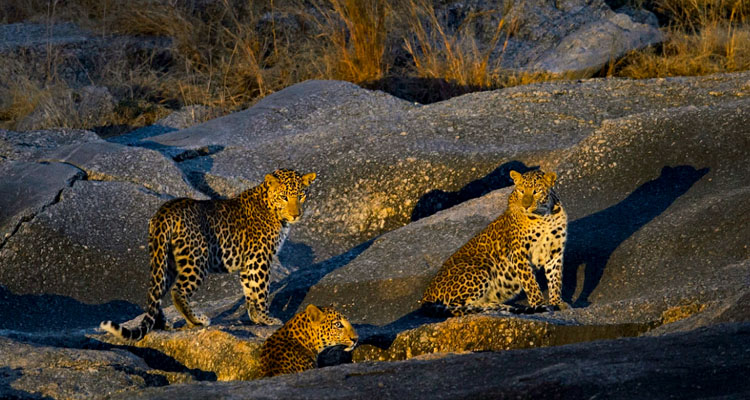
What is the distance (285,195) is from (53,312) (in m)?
2.87

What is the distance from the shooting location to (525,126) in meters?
13.1

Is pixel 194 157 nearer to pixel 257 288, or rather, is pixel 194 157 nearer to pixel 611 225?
pixel 257 288

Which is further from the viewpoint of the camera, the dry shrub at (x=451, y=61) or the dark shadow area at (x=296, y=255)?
the dry shrub at (x=451, y=61)

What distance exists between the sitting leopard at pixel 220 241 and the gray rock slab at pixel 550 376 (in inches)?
86.7

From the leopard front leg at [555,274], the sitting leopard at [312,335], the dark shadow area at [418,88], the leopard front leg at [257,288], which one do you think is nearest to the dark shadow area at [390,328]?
the sitting leopard at [312,335]

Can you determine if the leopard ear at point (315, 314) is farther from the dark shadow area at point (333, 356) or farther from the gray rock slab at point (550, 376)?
the gray rock slab at point (550, 376)

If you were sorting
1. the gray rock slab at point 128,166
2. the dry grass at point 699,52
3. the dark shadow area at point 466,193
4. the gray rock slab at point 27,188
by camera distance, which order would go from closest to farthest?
the gray rock slab at point 27,188, the gray rock slab at point 128,166, the dark shadow area at point 466,193, the dry grass at point 699,52

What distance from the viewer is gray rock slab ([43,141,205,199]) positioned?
38.7ft

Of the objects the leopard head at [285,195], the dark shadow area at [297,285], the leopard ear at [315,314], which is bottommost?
the dark shadow area at [297,285]

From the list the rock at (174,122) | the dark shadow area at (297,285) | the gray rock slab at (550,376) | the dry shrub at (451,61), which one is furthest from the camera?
the dry shrub at (451,61)

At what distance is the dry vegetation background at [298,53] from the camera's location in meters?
16.1

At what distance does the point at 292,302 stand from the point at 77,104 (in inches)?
306

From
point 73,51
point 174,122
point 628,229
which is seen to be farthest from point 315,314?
point 73,51

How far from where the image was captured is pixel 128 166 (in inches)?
469
